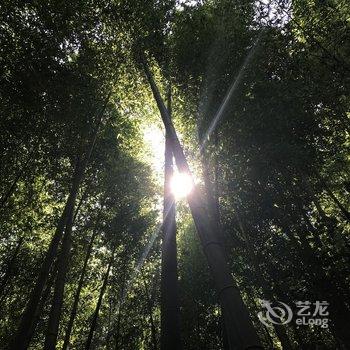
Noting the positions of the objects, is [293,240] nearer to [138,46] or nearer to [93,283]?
[138,46]

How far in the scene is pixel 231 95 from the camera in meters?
9.80

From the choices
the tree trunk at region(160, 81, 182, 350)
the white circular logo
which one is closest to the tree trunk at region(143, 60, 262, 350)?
the tree trunk at region(160, 81, 182, 350)

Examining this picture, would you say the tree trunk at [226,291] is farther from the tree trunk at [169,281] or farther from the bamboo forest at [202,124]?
the bamboo forest at [202,124]

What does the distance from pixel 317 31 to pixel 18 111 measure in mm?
10156

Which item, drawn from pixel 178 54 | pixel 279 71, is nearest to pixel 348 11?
pixel 279 71

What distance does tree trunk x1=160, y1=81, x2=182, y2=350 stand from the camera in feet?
Result: 15.6

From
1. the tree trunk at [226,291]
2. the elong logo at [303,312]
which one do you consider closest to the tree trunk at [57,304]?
the tree trunk at [226,291]

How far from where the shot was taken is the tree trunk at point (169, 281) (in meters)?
4.75

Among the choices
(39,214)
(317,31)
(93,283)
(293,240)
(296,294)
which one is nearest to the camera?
(296,294)

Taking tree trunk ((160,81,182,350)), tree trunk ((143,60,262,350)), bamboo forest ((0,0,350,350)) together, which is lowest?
tree trunk ((143,60,262,350))

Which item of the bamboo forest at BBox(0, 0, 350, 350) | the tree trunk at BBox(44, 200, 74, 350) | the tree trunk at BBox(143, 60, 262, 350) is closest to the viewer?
the tree trunk at BBox(143, 60, 262, 350)

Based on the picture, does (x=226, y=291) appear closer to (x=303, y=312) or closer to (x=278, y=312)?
(x=303, y=312)

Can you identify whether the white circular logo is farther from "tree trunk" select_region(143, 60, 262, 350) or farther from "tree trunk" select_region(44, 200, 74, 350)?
"tree trunk" select_region(143, 60, 262, 350)

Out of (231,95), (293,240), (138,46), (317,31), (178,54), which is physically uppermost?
(317,31)
